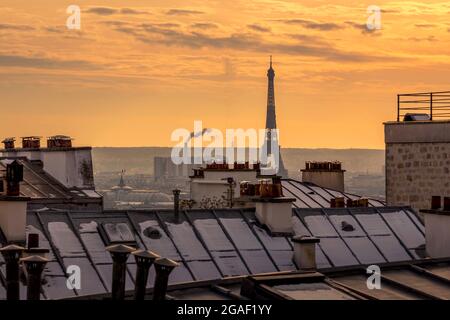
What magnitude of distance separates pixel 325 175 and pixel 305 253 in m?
28.7

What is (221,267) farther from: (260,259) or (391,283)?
(391,283)

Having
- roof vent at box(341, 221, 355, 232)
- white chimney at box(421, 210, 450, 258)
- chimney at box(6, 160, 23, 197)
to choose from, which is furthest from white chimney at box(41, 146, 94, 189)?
white chimney at box(421, 210, 450, 258)

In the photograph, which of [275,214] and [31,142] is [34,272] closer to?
[275,214]

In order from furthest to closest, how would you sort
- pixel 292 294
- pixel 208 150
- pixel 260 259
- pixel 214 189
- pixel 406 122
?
pixel 208 150 < pixel 214 189 < pixel 406 122 < pixel 260 259 < pixel 292 294

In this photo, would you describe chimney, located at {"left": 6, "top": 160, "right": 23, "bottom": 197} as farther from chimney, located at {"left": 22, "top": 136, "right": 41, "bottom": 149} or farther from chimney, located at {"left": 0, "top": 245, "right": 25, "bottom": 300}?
chimney, located at {"left": 22, "top": 136, "right": 41, "bottom": 149}

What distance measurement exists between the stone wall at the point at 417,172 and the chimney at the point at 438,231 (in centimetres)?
890

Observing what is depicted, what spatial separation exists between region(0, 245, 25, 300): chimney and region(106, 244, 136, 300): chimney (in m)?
1.93

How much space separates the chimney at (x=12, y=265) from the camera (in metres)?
23.5

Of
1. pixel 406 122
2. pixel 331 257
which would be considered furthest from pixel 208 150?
pixel 331 257

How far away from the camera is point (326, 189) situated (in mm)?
63188

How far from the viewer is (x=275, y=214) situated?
1577 inches

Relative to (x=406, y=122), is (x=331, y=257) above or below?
below
